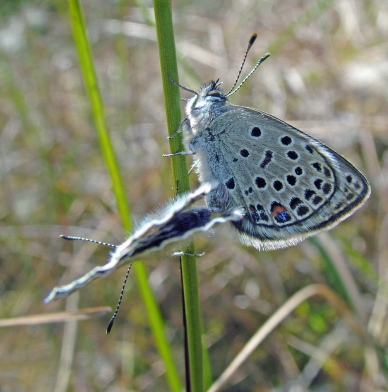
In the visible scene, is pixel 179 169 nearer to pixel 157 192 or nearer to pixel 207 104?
pixel 207 104

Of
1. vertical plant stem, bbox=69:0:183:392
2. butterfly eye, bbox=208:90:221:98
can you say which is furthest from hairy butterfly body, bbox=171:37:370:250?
vertical plant stem, bbox=69:0:183:392

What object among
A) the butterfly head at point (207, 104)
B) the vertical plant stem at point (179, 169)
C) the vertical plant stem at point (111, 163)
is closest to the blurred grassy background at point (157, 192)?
the butterfly head at point (207, 104)

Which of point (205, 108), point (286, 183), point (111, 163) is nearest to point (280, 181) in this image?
point (286, 183)

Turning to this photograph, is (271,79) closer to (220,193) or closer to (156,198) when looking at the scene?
(156,198)

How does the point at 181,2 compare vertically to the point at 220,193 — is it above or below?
Answer: above

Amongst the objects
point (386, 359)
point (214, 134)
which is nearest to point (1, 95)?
point (214, 134)
